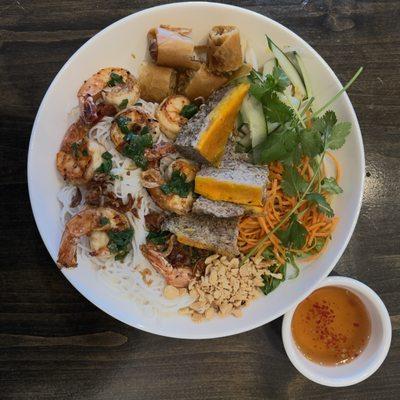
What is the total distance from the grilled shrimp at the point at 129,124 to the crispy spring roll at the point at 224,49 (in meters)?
0.41

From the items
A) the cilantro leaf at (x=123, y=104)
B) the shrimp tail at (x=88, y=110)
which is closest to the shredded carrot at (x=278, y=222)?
the cilantro leaf at (x=123, y=104)

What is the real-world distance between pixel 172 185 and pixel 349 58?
1319 mm

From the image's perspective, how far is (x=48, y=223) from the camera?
223cm

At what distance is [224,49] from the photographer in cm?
209

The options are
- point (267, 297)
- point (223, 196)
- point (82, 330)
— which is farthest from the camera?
point (82, 330)

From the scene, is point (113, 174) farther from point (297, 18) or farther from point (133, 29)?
point (297, 18)

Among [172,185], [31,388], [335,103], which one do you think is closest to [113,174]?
[172,185]

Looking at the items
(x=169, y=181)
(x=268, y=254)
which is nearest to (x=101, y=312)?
(x=169, y=181)

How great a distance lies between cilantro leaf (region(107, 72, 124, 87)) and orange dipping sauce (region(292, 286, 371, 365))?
5.20ft

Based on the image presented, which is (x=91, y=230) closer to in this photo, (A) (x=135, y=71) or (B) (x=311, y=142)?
(A) (x=135, y=71)

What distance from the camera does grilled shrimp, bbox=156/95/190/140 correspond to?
2256 millimetres

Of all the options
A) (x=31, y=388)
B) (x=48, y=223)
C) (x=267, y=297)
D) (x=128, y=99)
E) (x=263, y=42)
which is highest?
(x=263, y=42)

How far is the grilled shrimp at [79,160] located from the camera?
221 centimetres

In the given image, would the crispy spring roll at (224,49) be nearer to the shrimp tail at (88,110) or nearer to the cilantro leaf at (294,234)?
the shrimp tail at (88,110)
